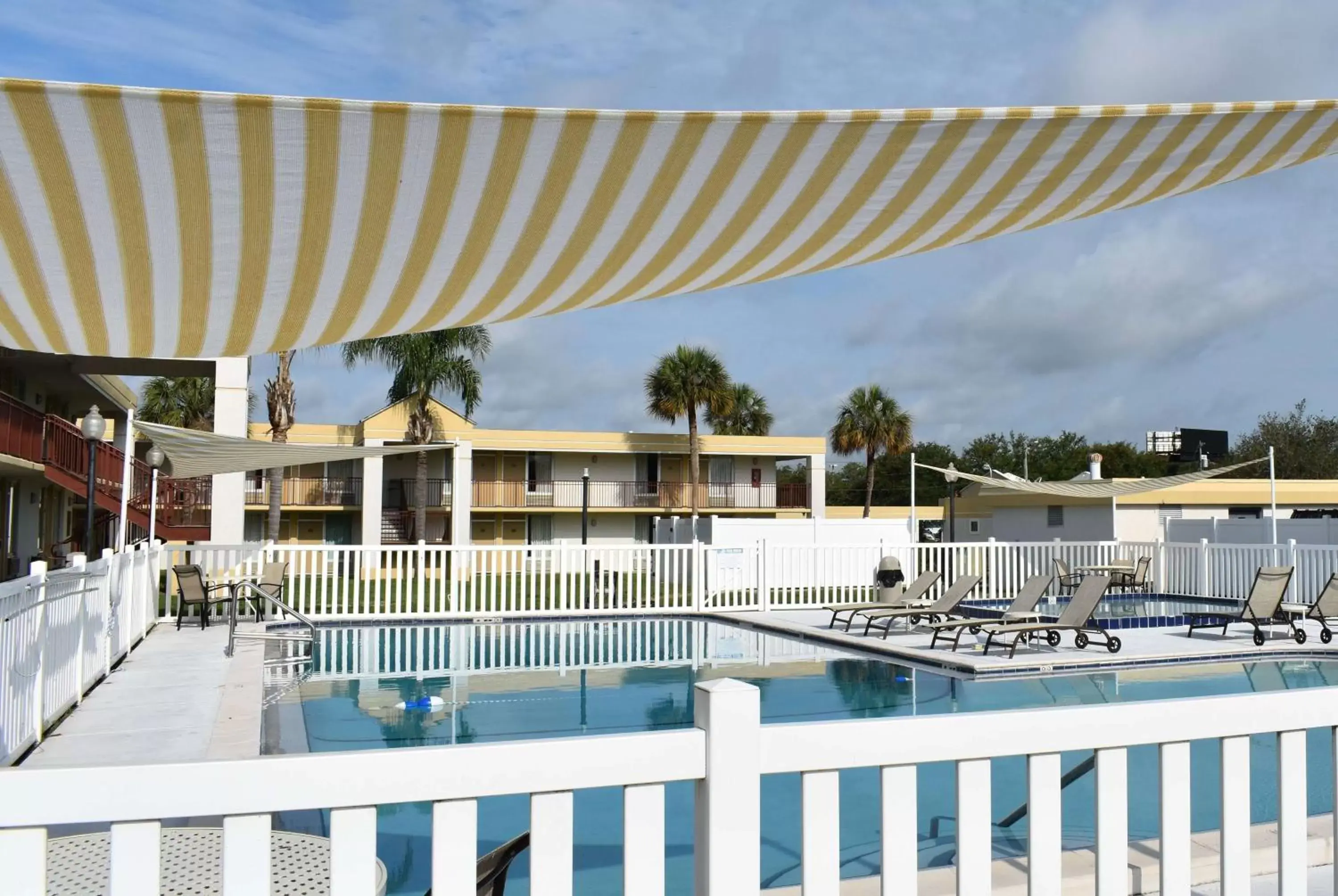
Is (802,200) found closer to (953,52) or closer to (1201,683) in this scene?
(953,52)

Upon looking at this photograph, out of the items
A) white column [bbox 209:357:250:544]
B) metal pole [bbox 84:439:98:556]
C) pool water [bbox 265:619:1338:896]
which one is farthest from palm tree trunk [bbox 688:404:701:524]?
metal pole [bbox 84:439:98:556]

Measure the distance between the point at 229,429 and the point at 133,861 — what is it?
1678 centimetres

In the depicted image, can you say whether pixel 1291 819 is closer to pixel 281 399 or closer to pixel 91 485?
pixel 91 485

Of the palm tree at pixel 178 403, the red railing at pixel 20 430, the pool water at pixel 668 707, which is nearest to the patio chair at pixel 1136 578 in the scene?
the pool water at pixel 668 707

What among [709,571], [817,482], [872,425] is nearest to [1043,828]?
[709,571]

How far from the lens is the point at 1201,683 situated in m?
10.9

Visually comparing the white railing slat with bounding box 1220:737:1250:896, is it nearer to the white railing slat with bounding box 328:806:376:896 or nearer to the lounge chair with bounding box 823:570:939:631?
the white railing slat with bounding box 328:806:376:896

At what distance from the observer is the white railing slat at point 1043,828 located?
7.04 feet

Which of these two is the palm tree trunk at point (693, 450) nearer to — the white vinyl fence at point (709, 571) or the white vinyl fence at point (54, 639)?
the white vinyl fence at point (709, 571)

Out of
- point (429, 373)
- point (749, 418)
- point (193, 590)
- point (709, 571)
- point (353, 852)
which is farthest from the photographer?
point (749, 418)

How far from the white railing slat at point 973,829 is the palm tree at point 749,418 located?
46.6 metres

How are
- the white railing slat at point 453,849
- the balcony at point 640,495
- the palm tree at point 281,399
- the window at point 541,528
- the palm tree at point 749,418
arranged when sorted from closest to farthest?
the white railing slat at point 453,849, the palm tree at point 281,399, the balcony at point 640,495, the window at point 541,528, the palm tree at point 749,418

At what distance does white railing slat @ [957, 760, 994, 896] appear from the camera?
208cm

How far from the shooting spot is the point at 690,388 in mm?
37281
